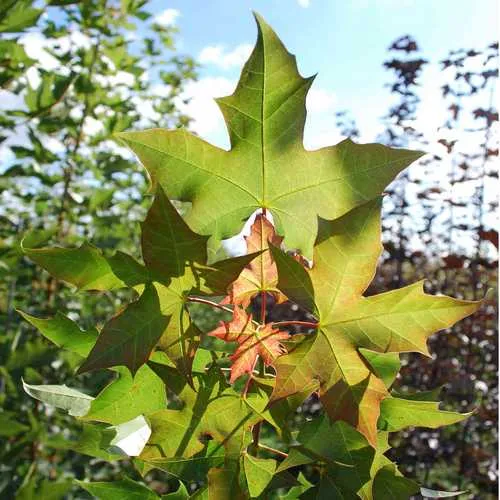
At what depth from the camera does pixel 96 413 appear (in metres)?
0.63

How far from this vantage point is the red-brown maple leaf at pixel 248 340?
1.91ft

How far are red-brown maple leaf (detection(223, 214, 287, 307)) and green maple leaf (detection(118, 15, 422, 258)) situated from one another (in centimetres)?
3

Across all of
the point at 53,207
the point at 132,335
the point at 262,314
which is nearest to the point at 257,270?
the point at 262,314

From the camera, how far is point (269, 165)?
0.62m

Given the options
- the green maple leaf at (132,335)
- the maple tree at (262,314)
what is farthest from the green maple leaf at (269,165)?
the green maple leaf at (132,335)

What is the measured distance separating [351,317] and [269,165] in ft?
0.54

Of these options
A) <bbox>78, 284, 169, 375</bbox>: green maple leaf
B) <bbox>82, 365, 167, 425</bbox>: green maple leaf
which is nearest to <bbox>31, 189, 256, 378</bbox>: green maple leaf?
<bbox>78, 284, 169, 375</bbox>: green maple leaf

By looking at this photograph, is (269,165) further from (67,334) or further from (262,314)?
(67,334)

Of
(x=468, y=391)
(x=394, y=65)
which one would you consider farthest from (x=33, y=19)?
(x=468, y=391)

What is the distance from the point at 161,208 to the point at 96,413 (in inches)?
9.4

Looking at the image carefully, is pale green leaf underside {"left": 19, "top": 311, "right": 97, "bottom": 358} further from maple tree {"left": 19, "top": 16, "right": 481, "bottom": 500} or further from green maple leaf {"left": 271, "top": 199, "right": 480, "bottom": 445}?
green maple leaf {"left": 271, "top": 199, "right": 480, "bottom": 445}

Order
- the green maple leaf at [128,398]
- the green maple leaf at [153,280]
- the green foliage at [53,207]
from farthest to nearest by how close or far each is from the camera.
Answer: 1. the green foliage at [53,207]
2. the green maple leaf at [128,398]
3. the green maple leaf at [153,280]

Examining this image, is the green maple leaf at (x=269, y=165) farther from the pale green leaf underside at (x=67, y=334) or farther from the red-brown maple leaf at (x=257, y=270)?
the pale green leaf underside at (x=67, y=334)

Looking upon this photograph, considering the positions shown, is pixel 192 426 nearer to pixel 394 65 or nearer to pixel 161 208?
pixel 161 208
